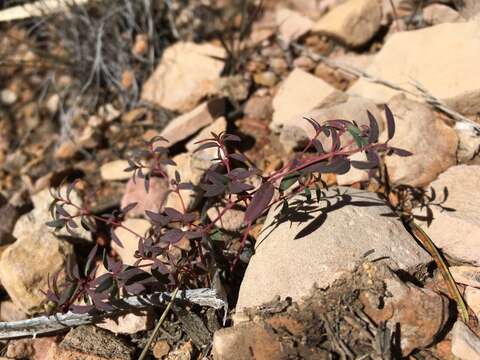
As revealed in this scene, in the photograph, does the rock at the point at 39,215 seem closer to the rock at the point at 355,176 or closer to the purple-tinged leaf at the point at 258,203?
the purple-tinged leaf at the point at 258,203

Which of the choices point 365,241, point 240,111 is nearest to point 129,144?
point 240,111

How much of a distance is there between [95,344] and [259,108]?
1605mm

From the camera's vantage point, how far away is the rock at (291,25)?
3.27 metres

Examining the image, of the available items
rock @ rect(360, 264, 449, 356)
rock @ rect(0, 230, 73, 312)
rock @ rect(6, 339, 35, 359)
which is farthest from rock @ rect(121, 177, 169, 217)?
rock @ rect(360, 264, 449, 356)

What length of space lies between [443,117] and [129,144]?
5.84ft

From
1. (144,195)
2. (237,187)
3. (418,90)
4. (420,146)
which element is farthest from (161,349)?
(418,90)

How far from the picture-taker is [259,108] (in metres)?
2.99

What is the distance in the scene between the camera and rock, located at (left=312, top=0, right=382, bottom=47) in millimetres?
3061

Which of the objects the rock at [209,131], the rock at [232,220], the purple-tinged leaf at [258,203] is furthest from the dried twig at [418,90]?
the purple-tinged leaf at [258,203]

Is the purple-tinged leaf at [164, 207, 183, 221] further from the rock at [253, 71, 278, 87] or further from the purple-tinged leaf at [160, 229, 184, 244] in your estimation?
→ the rock at [253, 71, 278, 87]

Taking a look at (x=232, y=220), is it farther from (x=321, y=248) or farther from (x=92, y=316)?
(x=92, y=316)

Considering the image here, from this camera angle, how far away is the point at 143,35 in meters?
3.37

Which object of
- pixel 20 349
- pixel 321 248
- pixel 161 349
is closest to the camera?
pixel 321 248

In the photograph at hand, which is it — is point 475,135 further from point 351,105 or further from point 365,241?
point 365,241
